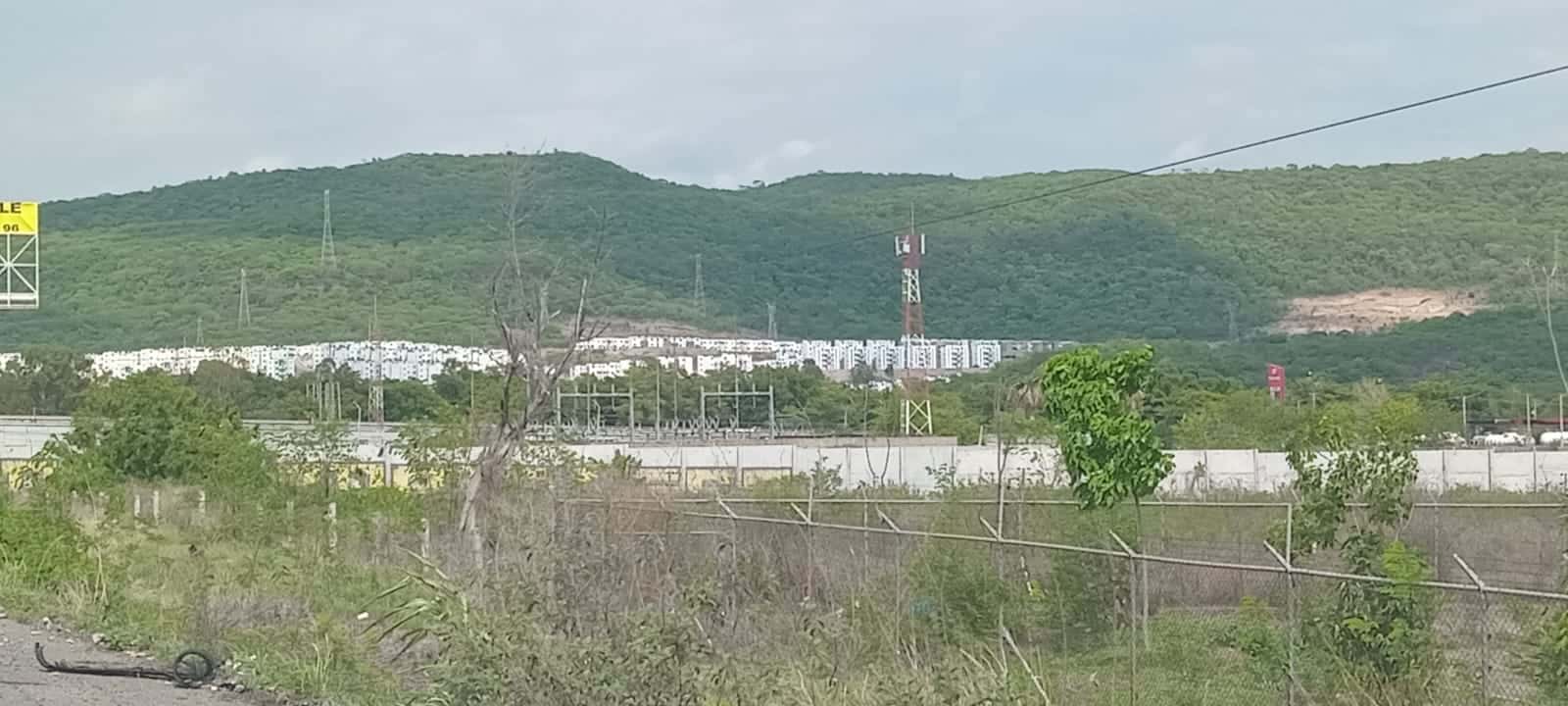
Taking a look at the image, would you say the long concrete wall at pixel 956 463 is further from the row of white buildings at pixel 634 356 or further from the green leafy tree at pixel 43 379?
the green leafy tree at pixel 43 379

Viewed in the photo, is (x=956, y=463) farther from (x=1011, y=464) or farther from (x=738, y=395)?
(x=738, y=395)

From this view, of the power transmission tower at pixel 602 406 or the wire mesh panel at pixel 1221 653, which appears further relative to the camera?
the power transmission tower at pixel 602 406

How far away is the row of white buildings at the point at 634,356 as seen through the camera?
57250 millimetres

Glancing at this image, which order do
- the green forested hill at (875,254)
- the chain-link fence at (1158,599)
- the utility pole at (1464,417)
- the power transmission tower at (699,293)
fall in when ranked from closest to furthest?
the chain-link fence at (1158,599) → the utility pole at (1464,417) → the green forested hill at (875,254) → the power transmission tower at (699,293)

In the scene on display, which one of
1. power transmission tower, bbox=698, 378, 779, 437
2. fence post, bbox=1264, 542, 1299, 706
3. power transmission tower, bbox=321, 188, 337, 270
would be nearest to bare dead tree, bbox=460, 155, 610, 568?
fence post, bbox=1264, 542, 1299, 706

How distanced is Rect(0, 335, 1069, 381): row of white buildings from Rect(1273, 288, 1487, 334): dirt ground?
10056mm

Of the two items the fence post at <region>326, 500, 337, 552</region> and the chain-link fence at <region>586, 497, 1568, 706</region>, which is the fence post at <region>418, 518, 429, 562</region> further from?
the chain-link fence at <region>586, 497, 1568, 706</region>

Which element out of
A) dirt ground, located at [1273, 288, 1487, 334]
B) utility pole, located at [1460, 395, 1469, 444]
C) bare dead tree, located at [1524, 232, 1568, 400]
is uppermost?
dirt ground, located at [1273, 288, 1487, 334]

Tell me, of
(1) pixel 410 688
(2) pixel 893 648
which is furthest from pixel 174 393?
(2) pixel 893 648

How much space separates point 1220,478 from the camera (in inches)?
1610

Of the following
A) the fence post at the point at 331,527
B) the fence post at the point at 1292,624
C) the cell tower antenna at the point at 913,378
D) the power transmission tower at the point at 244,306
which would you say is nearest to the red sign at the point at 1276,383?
the cell tower antenna at the point at 913,378

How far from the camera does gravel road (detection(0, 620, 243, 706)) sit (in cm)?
1547

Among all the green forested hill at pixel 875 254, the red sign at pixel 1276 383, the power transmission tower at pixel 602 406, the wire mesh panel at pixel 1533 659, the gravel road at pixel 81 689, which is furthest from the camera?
the green forested hill at pixel 875 254

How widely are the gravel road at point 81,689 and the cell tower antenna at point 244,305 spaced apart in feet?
179
